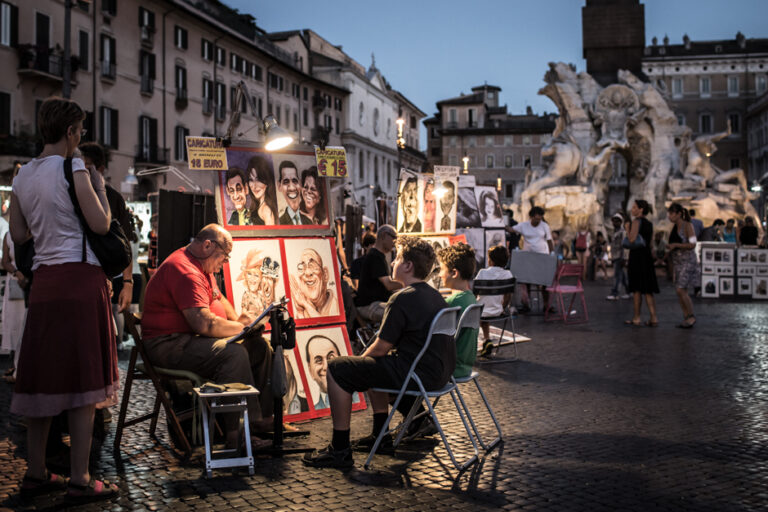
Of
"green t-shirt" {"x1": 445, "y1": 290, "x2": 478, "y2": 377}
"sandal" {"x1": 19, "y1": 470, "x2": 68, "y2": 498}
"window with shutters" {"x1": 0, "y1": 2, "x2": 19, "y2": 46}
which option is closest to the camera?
"sandal" {"x1": 19, "y1": 470, "x2": 68, "y2": 498}

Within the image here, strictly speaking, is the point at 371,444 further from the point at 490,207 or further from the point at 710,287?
the point at 710,287

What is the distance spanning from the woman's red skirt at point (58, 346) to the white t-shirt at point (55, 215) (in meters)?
0.06

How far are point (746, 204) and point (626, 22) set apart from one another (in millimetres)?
8312

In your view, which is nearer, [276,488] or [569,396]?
[276,488]

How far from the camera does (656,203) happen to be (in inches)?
1246

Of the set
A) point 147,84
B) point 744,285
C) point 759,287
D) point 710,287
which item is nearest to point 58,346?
point 710,287

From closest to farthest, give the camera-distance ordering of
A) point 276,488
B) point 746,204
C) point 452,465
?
point 276,488, point 452,465, point 746,204

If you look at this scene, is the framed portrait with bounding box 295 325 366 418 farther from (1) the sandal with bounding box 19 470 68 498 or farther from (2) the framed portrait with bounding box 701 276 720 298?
(2) the framed portrait with bounding box 701 276 720 298

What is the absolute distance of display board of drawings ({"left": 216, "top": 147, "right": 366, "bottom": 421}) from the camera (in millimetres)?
6023

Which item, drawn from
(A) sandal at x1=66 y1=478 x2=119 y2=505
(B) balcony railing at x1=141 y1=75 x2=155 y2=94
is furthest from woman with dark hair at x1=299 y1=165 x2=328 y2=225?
(B) balcony railing at x1=141 y1=75 x2=155 y2=94

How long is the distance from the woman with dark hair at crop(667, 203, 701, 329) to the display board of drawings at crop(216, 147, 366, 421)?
21.9ft

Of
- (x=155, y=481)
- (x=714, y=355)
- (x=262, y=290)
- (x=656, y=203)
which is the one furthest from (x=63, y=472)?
(x=656, y=203)

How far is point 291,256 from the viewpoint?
6.25 meters

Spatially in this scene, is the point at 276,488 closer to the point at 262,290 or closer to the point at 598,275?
the point at 262,290
